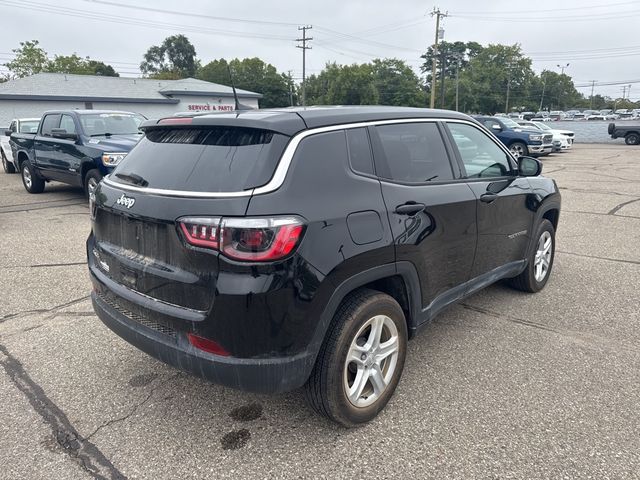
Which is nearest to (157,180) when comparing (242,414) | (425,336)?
(242,414)

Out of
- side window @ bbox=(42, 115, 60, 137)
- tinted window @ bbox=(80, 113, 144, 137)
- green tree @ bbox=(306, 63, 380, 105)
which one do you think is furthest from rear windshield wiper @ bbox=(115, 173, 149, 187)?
green tree @ bbox=(306, 63, 380, 105)

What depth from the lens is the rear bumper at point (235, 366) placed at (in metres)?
2.29

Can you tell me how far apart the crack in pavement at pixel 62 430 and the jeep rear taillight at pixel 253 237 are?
1264 millimetres

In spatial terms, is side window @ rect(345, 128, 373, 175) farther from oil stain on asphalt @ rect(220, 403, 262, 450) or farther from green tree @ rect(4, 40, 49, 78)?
green tree @ rect(4, 40, 49, 78)

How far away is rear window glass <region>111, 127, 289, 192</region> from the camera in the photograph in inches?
92.5

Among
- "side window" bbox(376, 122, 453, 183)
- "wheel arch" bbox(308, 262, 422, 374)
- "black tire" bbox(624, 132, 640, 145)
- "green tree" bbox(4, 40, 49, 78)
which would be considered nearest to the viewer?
"wheel arch" bbox(308, 262, 422, 374)

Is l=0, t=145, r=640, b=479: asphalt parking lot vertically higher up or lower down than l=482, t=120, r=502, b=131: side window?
lower down

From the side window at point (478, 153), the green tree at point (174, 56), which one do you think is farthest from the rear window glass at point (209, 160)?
the green tree at point (174, 56)

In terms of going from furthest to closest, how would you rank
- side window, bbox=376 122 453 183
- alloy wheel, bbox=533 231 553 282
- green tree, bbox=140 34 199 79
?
green tree, bbox=140 34 199 79, alloy wheel, bbox=533 231 553 282, side window, bbox=376 122 453 183

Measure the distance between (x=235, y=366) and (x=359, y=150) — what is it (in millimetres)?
1351

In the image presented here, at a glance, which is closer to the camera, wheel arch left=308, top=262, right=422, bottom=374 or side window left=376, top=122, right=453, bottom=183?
wheel arch left=308, top=262, right=422, bottom=374

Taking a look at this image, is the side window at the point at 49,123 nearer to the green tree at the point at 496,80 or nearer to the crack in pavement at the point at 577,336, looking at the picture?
the crack in pavement at the point at 577,336

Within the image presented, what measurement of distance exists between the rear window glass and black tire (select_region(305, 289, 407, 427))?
0.84 meters

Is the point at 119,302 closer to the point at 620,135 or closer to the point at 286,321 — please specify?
the point at 286,321
